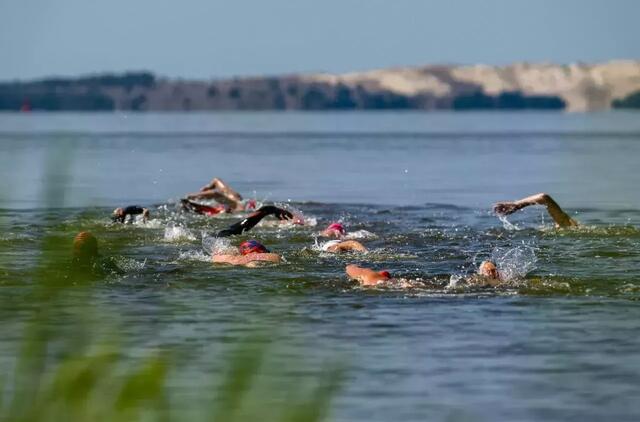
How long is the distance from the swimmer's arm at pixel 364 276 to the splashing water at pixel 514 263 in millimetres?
1467

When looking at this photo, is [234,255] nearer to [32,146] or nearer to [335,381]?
[335,381]

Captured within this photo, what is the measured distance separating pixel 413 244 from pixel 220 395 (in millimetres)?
17130

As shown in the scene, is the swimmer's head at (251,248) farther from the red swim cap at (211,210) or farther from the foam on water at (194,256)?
the red swim cap at (211,210)

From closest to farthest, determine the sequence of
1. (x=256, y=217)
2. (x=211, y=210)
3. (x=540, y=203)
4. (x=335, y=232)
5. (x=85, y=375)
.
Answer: (x=85, y=375) < (x=335, y=232) < (x=540, y=203) < (x=256, y=217) < (x=211, y=210)

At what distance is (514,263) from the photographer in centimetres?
1828

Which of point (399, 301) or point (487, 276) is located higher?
point (487, 276)

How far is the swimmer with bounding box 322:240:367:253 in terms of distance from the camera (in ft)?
68.0

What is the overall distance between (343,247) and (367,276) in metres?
3.67

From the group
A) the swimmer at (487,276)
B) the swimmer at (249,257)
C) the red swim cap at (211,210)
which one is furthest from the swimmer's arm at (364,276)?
the red swim cap at (211,210)

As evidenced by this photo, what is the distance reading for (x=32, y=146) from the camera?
7731 cm

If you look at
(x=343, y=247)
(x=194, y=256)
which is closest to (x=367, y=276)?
(x=343, y=247)

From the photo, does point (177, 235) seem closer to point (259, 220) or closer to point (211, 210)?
point (259, 220)

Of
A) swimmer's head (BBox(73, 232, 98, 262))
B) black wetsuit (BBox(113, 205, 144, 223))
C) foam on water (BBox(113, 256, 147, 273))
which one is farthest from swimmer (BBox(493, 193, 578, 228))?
swimmer's head (BBox(73, 232, 98, 262))

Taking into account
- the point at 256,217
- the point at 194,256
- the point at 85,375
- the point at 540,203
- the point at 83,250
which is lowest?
the point at 194,256
